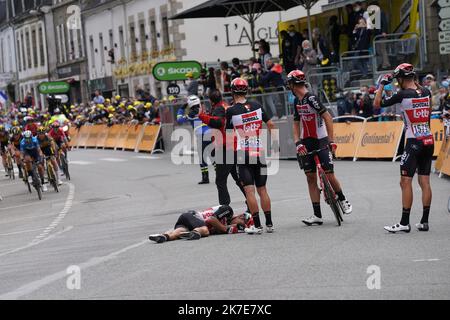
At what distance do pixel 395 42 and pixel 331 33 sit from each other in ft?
9.44

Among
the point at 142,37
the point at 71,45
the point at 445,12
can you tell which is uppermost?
the point at 71,45

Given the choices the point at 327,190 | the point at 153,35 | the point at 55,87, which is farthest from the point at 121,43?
the point at 327,190

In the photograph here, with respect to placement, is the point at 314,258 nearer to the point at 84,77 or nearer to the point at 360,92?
the point at 360,92

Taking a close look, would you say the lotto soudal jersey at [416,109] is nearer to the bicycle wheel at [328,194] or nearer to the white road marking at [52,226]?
the bicycle wheel at [328,194]

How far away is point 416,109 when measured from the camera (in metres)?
13.0

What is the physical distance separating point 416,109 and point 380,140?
13230mm

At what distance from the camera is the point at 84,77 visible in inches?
2704

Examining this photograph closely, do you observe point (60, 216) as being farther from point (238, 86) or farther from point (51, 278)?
point (51, 278)

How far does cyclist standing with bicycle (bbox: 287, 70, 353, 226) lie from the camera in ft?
46.0

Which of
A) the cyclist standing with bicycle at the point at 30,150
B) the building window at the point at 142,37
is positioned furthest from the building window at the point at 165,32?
the cyclist standing with bicycle at the point at 30,150

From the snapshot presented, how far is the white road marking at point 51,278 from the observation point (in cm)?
1008

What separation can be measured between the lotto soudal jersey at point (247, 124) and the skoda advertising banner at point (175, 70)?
2267 centimetres

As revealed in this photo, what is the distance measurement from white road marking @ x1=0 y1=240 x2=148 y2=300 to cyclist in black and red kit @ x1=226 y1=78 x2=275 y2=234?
150cm

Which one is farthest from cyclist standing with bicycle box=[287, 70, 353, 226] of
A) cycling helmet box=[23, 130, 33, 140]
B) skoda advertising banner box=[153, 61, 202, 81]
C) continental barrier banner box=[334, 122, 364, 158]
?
skoda advertising banner box=[153, 61, 202, 81]
